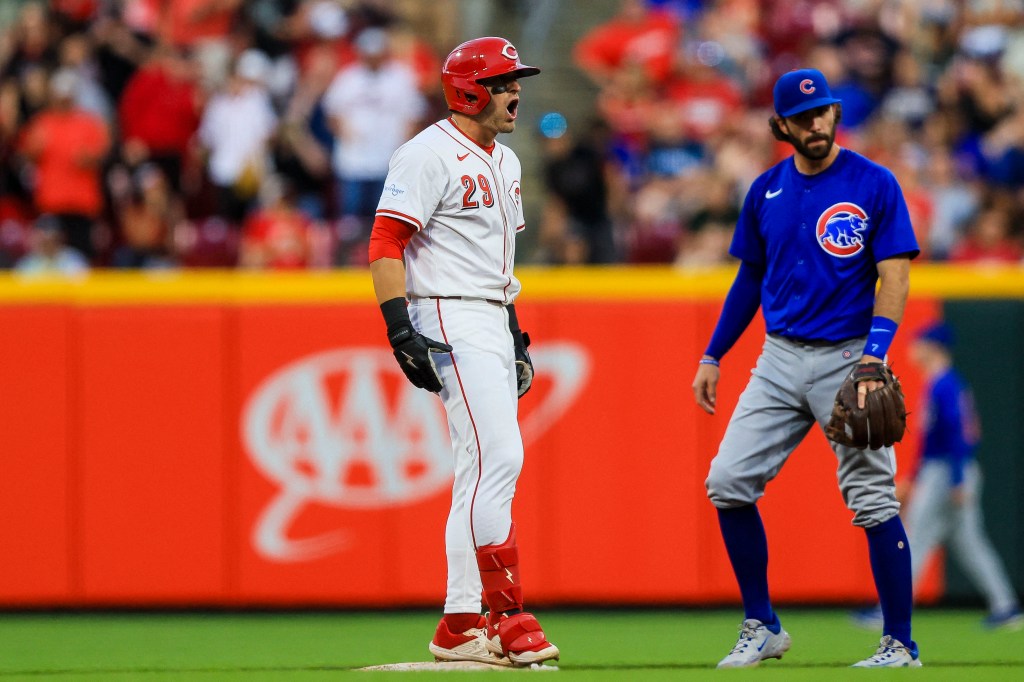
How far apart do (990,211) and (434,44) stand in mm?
4925

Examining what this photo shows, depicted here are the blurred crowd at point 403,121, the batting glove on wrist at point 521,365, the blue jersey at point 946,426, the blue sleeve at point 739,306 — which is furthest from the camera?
the blurred crowd at point 403,121

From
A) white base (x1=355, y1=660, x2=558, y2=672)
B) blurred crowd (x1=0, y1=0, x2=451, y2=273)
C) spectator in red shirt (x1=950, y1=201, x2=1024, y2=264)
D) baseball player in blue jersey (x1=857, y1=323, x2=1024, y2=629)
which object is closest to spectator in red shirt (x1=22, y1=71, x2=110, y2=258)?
blurred crowd (x1=0, y1=0, x2=451, y2=273)

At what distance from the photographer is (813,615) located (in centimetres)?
894

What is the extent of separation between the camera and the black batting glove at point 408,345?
5363mm

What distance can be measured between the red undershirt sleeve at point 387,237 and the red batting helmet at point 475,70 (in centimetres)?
50

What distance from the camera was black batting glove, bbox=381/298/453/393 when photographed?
5.36m

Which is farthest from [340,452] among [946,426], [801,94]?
[801,94]

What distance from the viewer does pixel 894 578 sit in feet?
18.5

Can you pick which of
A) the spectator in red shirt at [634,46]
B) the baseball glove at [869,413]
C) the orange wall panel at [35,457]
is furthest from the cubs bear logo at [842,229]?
Result: the spectator in red shirt at [634,46]

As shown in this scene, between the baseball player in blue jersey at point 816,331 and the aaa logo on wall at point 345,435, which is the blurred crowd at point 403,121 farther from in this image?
the baseball player in blue jersey at point 816,331

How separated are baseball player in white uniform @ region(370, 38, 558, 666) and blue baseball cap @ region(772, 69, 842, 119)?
92cm

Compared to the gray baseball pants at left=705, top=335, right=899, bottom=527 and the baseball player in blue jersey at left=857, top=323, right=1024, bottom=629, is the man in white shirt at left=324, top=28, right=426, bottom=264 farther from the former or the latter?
the gray baseball pants at left=705, top=335, right=899, bottom=527

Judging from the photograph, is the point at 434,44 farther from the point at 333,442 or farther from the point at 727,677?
the point at 727,677

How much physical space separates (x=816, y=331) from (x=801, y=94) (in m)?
0.87
